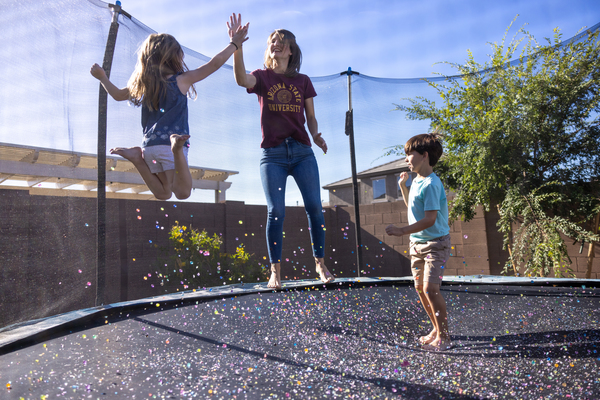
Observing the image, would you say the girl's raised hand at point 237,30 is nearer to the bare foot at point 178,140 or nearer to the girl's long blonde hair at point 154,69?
the girl's long blonde hair at point 154,69

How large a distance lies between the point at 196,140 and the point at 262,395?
1644mm

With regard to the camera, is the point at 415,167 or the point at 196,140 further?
the point at 196,140

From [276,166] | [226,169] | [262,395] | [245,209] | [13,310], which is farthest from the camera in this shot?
[245,209]

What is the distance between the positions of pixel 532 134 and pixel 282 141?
216 cm

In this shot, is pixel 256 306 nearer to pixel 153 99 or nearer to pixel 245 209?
pixel 153 99

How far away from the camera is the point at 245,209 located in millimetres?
4242

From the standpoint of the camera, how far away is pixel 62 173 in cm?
166

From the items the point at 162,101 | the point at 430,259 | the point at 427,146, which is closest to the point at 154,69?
the point at 162,101

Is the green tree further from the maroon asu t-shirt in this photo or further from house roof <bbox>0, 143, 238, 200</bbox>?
house roof <bbox>0, 143, 238, 200</bbox>

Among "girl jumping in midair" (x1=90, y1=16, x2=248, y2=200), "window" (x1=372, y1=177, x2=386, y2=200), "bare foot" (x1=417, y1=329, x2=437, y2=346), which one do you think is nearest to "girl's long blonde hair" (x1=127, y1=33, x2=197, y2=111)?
"girl jumping in midair" (x1=90, y1=16, x2=248, y2=200)

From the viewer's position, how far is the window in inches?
281

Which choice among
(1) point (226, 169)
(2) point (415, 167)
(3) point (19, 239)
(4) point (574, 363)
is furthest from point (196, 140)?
(4) point (574, 363)

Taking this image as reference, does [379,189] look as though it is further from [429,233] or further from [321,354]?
[321,354]

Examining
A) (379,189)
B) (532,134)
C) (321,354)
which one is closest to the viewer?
(321,354)
